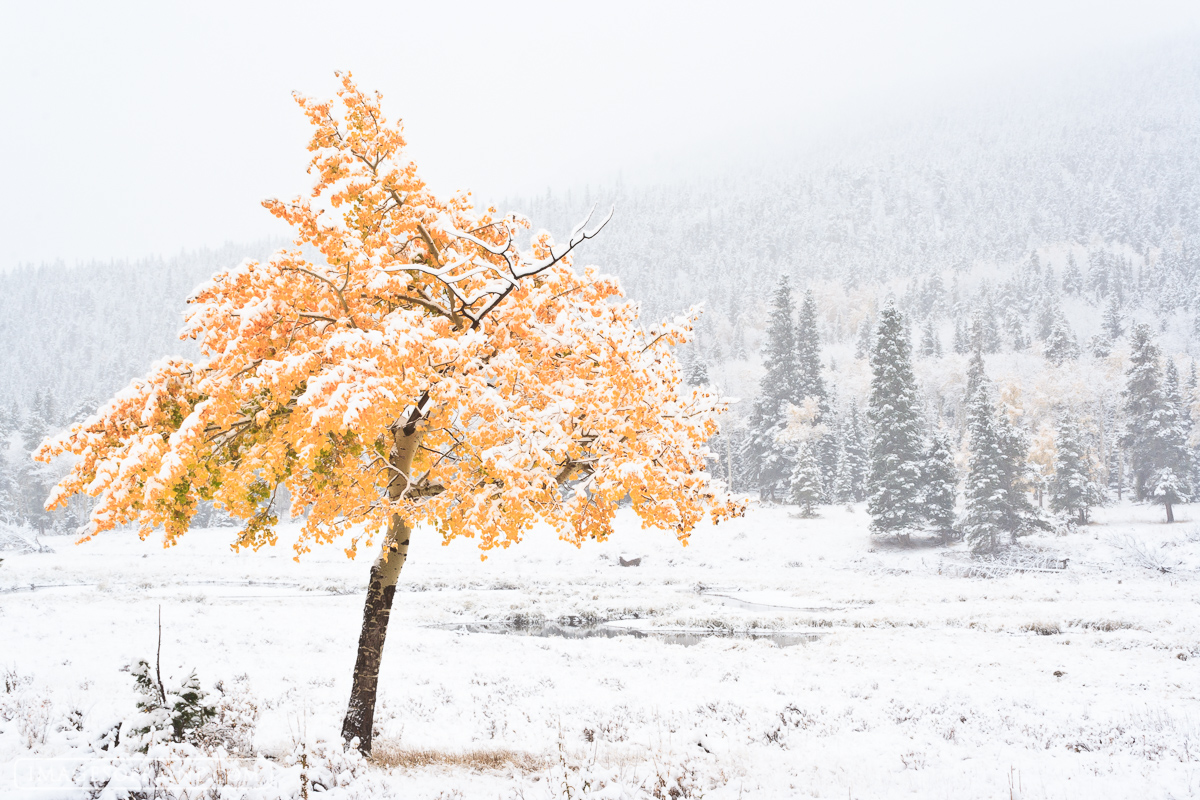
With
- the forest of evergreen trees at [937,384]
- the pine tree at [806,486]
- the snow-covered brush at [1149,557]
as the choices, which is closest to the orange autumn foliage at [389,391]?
the forest of evergreen trees at [937,384]

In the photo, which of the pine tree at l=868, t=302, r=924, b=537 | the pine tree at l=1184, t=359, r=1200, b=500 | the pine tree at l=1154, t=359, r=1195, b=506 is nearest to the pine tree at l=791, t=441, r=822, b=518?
the pine tree at l=868, t=302, r=924, b=537

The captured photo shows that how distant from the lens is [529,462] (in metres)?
7.60

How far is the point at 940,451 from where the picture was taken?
45875mm

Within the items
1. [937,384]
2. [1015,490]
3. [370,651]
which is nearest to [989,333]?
[937,384]

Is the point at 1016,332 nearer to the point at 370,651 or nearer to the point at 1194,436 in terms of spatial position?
the point at 1194,436

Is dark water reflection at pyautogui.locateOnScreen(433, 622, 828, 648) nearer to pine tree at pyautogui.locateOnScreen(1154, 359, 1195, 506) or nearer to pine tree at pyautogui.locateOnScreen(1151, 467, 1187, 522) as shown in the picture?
pine tree at pyautogui.locateOnScreen(1151, 467, 1187, 522)

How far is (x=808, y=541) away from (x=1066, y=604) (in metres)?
21.2

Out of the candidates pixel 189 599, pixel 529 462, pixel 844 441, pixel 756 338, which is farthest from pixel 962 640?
pixel 756 338

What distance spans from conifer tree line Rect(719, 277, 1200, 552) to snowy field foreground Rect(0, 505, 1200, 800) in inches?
236

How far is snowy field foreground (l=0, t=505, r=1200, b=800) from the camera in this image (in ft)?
26.6

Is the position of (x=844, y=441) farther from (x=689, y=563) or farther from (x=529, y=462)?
(x=529, y=462)

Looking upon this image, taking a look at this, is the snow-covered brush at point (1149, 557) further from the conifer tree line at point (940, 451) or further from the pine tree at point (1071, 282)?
the pine tree at point (1071, 282)

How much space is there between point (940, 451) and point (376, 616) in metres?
45.9

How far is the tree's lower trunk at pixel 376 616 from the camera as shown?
28.9 ft
